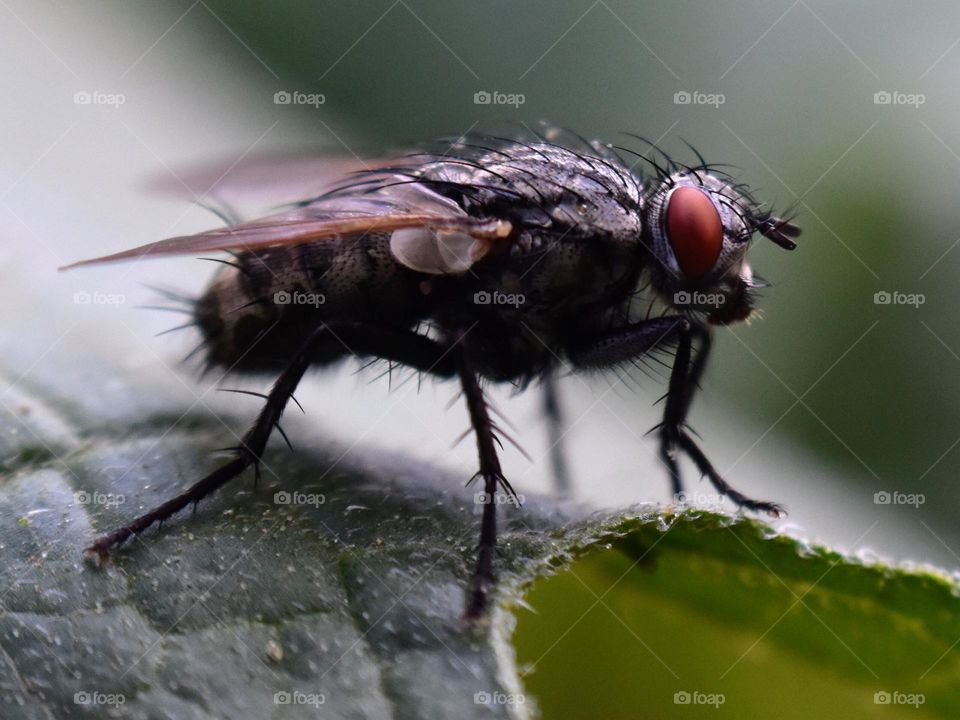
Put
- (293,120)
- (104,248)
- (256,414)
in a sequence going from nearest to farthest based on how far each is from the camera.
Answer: (256,414), (104,248), (293,120)

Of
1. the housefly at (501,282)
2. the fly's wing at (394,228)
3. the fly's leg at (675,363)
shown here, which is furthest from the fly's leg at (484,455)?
the fly's leg at (675,363)

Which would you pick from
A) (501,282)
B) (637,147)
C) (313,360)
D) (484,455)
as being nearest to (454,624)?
(484,455)

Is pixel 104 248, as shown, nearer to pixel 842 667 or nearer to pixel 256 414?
pixel 256 414

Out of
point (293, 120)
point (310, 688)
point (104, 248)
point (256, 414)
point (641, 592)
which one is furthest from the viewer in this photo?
point (293, 120)

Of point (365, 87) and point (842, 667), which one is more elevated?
point (365, 87)

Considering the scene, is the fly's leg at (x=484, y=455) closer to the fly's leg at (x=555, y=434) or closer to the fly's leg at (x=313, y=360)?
the fly's leg at (x=313, y=360)

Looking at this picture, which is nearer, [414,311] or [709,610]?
[709,610]

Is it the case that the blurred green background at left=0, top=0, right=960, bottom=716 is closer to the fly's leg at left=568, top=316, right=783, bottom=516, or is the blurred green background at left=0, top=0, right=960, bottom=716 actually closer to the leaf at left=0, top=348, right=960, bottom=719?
the fly's leg at left=568, top=316, right=783, bottom=516

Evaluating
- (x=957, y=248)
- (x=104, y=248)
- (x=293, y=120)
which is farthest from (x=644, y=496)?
(x=293, y=120)

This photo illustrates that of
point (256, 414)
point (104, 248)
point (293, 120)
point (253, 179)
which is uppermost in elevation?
point (293, 120)
